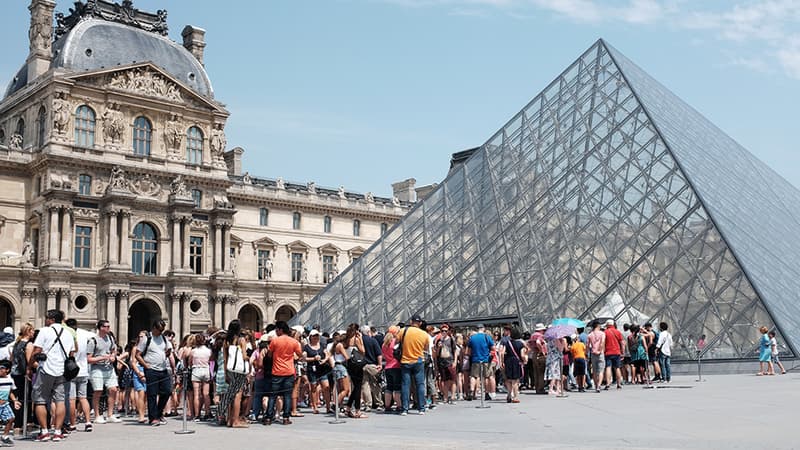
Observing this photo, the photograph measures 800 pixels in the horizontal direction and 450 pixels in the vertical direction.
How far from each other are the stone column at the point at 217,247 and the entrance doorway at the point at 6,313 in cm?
964

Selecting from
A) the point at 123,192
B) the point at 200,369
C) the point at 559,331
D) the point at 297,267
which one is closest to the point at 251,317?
the point at 297,267

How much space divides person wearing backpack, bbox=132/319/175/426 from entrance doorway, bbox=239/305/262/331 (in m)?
37.5

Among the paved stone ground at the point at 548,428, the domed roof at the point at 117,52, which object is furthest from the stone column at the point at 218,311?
the paved stone ground at the point at 548,428

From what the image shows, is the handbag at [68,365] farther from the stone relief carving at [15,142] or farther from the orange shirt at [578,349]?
the stone relief carving at [15,142]

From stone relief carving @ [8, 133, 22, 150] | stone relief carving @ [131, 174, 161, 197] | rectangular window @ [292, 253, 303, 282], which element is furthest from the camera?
rectangular window @ [292, 253, 303, 282]

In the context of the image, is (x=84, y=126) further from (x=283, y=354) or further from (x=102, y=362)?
(x=283, y=354)

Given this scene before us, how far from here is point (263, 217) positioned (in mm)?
49875

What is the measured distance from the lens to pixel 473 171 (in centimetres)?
2566

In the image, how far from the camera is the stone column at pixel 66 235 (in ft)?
128

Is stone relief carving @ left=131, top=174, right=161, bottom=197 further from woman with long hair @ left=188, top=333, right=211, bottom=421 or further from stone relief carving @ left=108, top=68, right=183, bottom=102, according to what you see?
woman with long hair @ left=188, top=333, right=211, bottom=421

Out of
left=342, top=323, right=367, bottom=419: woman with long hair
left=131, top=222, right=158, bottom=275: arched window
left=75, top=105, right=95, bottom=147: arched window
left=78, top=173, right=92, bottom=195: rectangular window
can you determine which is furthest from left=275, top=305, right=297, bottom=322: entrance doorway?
left=342, top=323, right=367, bottom=419: woman with long hair

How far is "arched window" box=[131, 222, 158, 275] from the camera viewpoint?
138 feet

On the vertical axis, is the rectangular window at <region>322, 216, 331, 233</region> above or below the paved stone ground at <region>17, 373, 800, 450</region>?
→ above

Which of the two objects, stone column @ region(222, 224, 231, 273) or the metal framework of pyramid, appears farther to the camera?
stone column @ region(222, 224, 231, 273)
